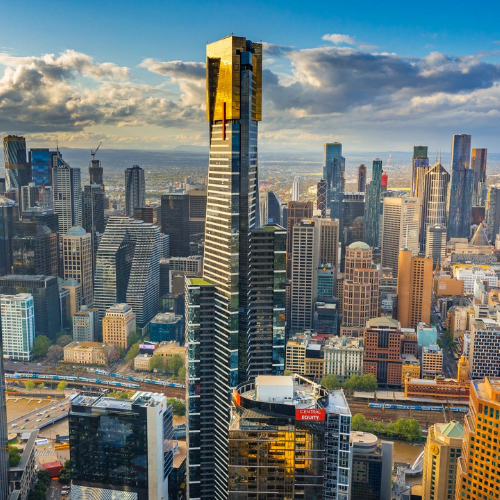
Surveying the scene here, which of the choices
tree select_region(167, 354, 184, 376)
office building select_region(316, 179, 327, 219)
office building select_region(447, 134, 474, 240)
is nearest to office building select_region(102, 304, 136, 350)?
tree select_region(167, 354, 184, 376)

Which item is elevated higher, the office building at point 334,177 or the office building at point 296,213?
the office building at point 334,177

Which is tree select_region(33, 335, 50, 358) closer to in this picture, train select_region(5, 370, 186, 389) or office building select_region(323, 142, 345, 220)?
train select_region(5, 370, 186, 389)

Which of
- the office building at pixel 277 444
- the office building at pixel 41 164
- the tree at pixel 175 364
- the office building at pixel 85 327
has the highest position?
the office building at pixel 41 164

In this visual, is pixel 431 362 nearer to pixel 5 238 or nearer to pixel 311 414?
pixel 311 414

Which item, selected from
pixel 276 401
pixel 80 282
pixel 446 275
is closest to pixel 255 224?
pixel 276 401

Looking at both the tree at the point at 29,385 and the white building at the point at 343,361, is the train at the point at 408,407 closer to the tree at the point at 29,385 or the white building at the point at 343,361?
the white building at the point at 343,361

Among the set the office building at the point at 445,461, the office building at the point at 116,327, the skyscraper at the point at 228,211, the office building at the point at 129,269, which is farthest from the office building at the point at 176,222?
the office building at the point at 445,461
